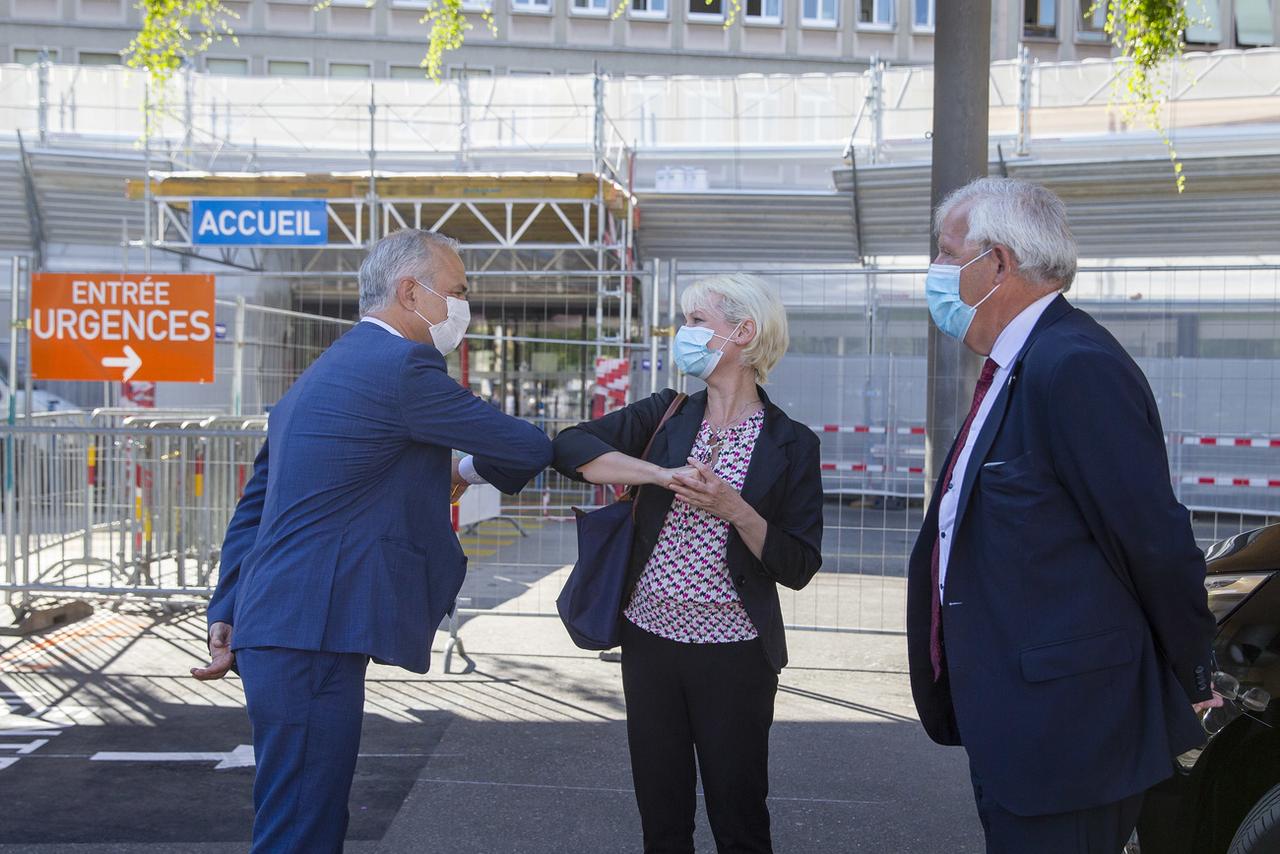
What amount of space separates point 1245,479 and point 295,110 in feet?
45.9

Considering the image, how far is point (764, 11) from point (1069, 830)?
3263 centimetres

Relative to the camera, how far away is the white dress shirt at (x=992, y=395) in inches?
102

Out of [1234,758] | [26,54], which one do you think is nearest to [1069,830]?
[1234,758]

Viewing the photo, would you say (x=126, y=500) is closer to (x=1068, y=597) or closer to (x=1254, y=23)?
(x=1068, y=597)

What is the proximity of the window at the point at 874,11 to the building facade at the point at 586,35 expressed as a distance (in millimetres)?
26

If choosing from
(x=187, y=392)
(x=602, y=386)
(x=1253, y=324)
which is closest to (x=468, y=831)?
(x=1253, y=324)

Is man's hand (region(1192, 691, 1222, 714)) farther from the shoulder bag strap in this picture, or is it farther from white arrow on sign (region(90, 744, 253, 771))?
white arrow on sign (region(90, 744, 253, 771))

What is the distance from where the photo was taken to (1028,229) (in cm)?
258

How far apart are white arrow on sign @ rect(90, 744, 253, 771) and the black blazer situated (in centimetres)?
279

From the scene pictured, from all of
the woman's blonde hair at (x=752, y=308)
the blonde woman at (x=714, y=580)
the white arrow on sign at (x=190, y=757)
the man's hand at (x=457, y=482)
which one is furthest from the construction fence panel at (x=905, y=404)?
the man's hand at (x=457, y=482)

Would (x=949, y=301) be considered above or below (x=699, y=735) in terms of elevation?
above

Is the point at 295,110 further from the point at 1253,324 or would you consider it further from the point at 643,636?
the point at 643,636

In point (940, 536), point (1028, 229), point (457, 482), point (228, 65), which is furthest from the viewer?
point (228, 65)

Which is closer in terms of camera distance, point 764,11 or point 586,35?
point 586,35
